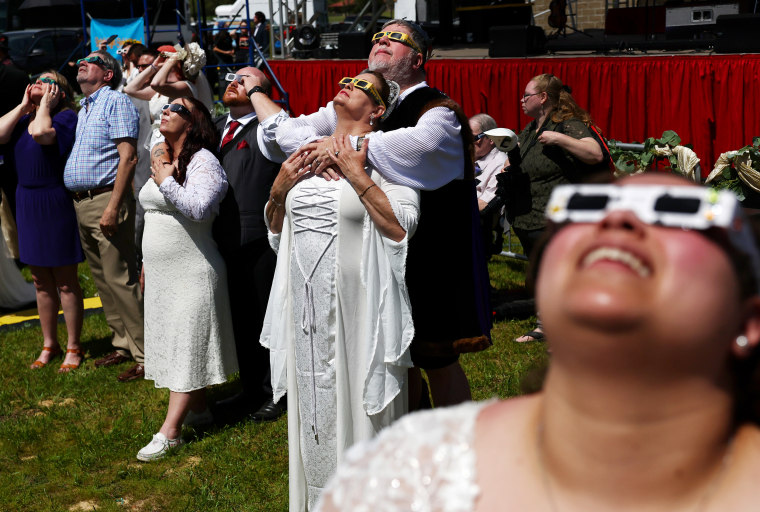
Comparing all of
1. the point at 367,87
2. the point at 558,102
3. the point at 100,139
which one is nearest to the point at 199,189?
the point at 367,87

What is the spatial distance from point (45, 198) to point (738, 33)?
7473 mm

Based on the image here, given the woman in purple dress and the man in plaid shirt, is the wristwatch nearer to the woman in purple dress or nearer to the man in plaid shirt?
the man in plaid shirt

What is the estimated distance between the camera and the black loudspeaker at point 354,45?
13.1 metres

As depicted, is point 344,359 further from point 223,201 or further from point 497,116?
point 497,116

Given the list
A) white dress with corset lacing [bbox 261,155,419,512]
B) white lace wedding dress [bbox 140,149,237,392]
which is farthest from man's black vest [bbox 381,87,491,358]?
white lace wedding dress [bbox 140,149,237,392]

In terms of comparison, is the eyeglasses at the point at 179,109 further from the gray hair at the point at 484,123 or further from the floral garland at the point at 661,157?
the floral garland at the point at 661,157

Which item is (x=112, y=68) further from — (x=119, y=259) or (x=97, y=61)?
(x=119, y=259)

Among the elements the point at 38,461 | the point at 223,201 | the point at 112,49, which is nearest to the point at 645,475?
the point at 223,201

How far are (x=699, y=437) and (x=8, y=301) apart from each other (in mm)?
7062

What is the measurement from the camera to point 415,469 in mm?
1150

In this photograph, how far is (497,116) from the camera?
11250 mm

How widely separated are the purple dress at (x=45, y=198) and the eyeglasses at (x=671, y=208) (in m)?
4.96

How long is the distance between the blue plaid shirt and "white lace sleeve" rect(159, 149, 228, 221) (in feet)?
4.29

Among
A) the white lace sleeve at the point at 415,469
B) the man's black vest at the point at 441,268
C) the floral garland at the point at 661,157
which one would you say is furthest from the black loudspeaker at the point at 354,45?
the white lace sleeve at the point at 415,469
